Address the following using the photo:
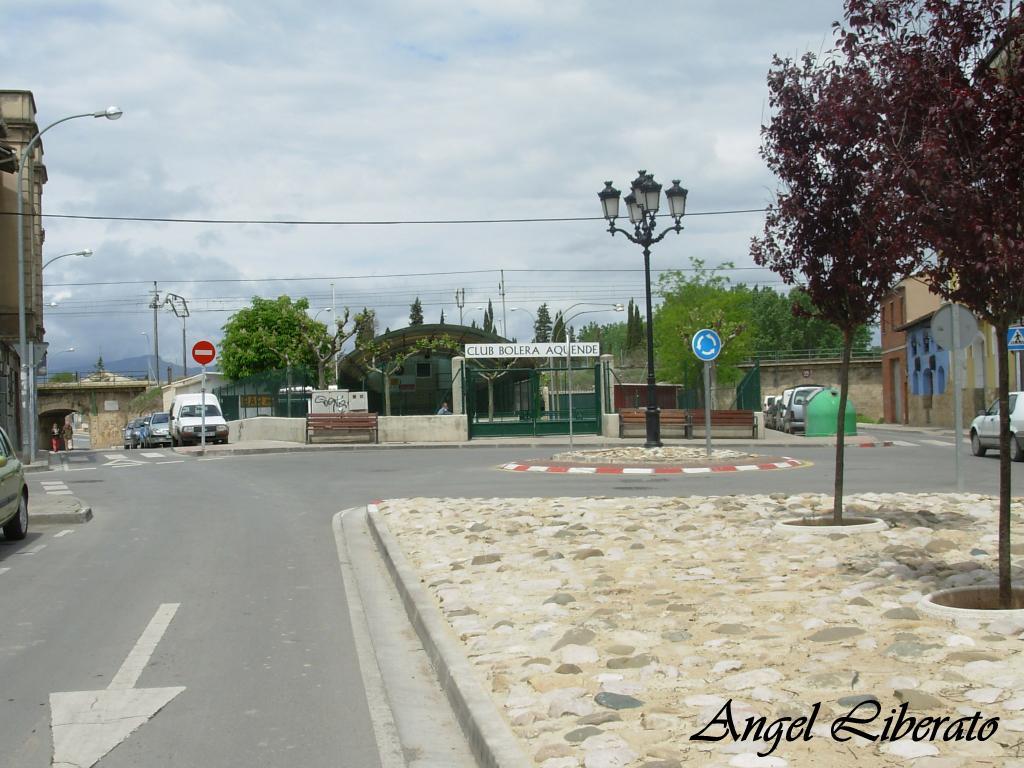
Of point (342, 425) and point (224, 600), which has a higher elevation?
point (342, 425)

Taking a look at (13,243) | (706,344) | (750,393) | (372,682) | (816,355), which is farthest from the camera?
(816,355)

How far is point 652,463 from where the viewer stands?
2227 centimetres

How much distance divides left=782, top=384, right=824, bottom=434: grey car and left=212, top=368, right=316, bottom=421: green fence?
→ 57.6ft

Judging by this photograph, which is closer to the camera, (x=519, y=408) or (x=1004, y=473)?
(x=1004, y=473)

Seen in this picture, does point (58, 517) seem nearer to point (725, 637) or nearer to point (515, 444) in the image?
point (725, 637)

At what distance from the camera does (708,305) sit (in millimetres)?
63031

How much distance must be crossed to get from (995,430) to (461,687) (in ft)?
69.5

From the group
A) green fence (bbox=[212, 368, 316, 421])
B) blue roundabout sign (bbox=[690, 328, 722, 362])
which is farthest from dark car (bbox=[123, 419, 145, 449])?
blue roundabout sign (bbox=[690, 328, 722, 362])

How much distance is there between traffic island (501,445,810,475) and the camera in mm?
21016

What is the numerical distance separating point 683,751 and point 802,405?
Answer: 3608 centimetres

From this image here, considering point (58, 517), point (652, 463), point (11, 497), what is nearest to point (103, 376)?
point (652, 463)

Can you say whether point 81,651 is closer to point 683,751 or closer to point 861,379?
point 683,751

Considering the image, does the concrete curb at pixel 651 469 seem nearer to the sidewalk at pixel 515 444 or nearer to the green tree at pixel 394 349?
the sidewalk at pixel 515 444

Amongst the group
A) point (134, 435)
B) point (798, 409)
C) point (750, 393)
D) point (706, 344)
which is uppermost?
point (706, 344)
